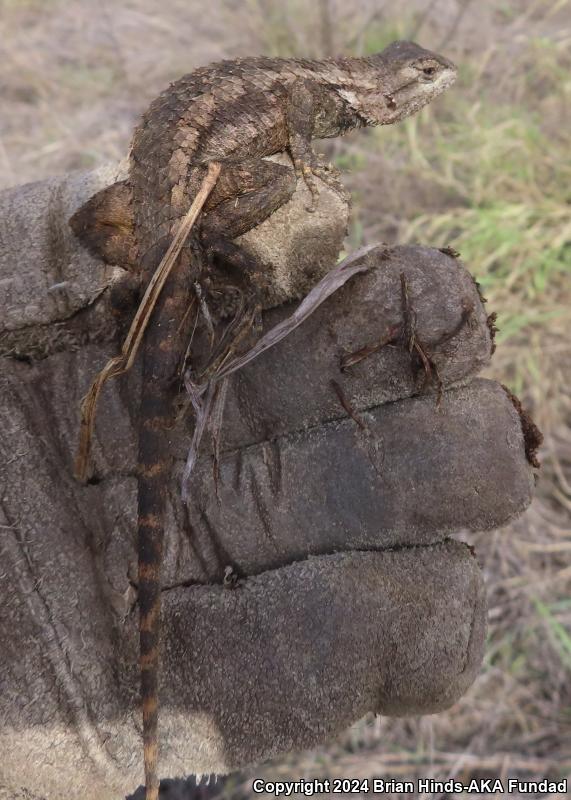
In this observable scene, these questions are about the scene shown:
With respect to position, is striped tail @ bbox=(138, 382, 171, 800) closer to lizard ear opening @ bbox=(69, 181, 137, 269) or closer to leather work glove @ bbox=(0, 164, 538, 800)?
leather work glove @ bbox=(0, 164, 538, 800)

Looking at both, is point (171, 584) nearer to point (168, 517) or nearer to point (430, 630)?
point (168, 517)

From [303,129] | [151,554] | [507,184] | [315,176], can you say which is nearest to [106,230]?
[315,176]

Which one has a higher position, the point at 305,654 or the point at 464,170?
the point at 464,170

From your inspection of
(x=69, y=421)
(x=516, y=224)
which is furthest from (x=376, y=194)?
(x=69, y=421)

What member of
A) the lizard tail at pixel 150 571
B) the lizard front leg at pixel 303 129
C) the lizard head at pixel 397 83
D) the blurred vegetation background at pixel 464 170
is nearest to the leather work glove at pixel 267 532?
the lizard tail at pixel 150 571

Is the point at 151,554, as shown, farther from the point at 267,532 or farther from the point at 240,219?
the point at 240,219
